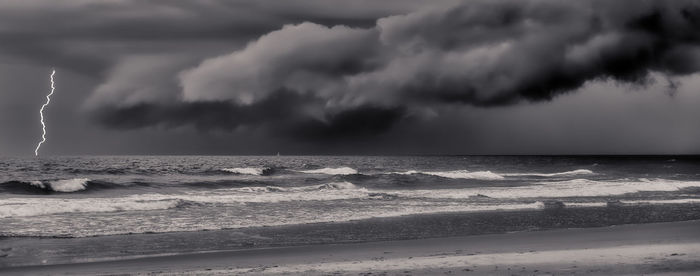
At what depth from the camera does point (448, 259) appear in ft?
42.6

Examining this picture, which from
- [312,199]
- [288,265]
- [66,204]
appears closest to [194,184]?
[312,199]

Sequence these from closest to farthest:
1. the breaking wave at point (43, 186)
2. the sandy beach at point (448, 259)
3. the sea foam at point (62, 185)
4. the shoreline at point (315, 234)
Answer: the sandy beach at point (448, 259), the shoreline at point (315, 234), the breaking wave at point (43, 186), the sea foam at point (62, 185)

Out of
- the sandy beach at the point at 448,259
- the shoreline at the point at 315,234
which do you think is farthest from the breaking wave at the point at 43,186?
the sandy beach at the point at 448,259

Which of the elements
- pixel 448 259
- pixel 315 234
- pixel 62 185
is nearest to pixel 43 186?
pixel 62 185

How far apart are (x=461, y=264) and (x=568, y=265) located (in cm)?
187

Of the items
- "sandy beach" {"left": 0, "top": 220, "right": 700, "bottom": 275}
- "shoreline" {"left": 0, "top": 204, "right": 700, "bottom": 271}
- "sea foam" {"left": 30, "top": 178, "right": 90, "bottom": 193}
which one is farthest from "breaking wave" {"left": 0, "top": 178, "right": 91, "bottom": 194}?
"sandy beach" {"left": 0, "top": 220, "right": 700, "bottom": 275}

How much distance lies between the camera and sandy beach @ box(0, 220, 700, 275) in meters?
11.6

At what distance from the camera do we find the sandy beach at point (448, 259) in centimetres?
1160

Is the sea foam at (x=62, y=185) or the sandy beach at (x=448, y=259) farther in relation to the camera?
the sea foam at (x=62, y=185)

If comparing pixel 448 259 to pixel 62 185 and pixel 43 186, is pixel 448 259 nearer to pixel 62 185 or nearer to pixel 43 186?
pixel 62 185

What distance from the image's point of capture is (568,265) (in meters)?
11.9

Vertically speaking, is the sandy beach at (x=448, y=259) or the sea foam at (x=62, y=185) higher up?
the sea foam at (x=62, y=185)

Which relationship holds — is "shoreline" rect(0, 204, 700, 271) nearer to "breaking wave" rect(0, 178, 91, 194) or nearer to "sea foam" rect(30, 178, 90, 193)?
"breaking wave" rect(0, 178, 91, 194)

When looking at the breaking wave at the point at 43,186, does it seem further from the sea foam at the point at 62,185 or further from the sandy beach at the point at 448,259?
the sandy beach at the point at 448,259
